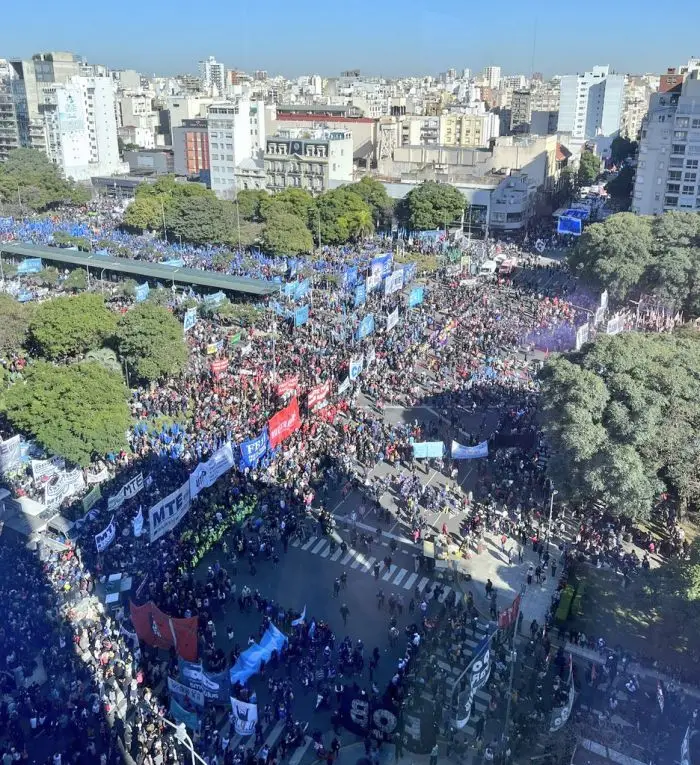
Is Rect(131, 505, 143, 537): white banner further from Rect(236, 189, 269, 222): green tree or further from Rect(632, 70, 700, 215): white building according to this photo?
Rect(632, 70, 700, 215): white building

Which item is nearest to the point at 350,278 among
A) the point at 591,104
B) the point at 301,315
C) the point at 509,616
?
the point at 301,315

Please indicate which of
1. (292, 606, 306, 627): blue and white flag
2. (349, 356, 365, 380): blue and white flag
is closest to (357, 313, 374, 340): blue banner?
(349, 356, 365, 380): blue and white flag

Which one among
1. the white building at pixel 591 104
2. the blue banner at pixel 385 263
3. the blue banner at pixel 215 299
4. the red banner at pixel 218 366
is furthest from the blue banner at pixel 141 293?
the white building at pixel 591 104

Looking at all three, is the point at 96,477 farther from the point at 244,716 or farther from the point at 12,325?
the point at 12,325

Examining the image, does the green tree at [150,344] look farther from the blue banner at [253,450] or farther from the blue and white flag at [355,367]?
the blue banner at [253,450]

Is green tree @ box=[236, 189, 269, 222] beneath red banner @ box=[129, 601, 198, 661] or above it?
above

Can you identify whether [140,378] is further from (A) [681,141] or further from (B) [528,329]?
(A) [681,141]

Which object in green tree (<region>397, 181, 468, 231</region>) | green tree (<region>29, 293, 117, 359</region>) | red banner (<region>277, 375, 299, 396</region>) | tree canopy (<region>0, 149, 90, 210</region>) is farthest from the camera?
tree canopy (<region>0, 149, 90, 210</region>)
